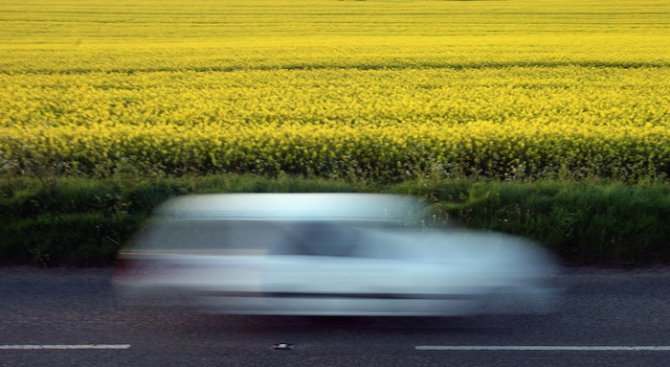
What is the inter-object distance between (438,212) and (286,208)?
274cm

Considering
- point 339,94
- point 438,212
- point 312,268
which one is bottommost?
point 312,268

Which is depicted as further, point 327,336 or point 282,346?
point 327,336

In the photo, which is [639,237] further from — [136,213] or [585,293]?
[136,213]

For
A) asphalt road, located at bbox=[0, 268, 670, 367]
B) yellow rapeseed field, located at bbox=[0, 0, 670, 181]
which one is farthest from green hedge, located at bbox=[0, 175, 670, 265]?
yellow rapeseed field, located at bbox=[0, 0, 670, 181]

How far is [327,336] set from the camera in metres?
6.51

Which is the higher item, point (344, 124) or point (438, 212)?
point (344, 124)

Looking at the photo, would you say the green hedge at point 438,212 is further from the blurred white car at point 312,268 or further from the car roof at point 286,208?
the blurred white car at point 312,268

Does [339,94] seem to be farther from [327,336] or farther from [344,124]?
[327,336]

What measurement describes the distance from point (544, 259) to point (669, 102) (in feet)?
40.1

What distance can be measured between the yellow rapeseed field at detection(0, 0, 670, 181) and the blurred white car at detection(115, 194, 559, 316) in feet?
14.1

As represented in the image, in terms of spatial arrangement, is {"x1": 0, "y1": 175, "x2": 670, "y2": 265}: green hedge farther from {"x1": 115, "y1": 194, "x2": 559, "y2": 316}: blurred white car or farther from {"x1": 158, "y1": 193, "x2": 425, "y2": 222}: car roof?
{"x1": 115, "y1": 194, "x2": 559, "y2": 316}: blurred white car

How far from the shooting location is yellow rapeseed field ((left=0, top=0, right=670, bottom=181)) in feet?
44.4

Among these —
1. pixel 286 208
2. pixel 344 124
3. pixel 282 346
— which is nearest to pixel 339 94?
pixel 344 124

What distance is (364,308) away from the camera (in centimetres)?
660
